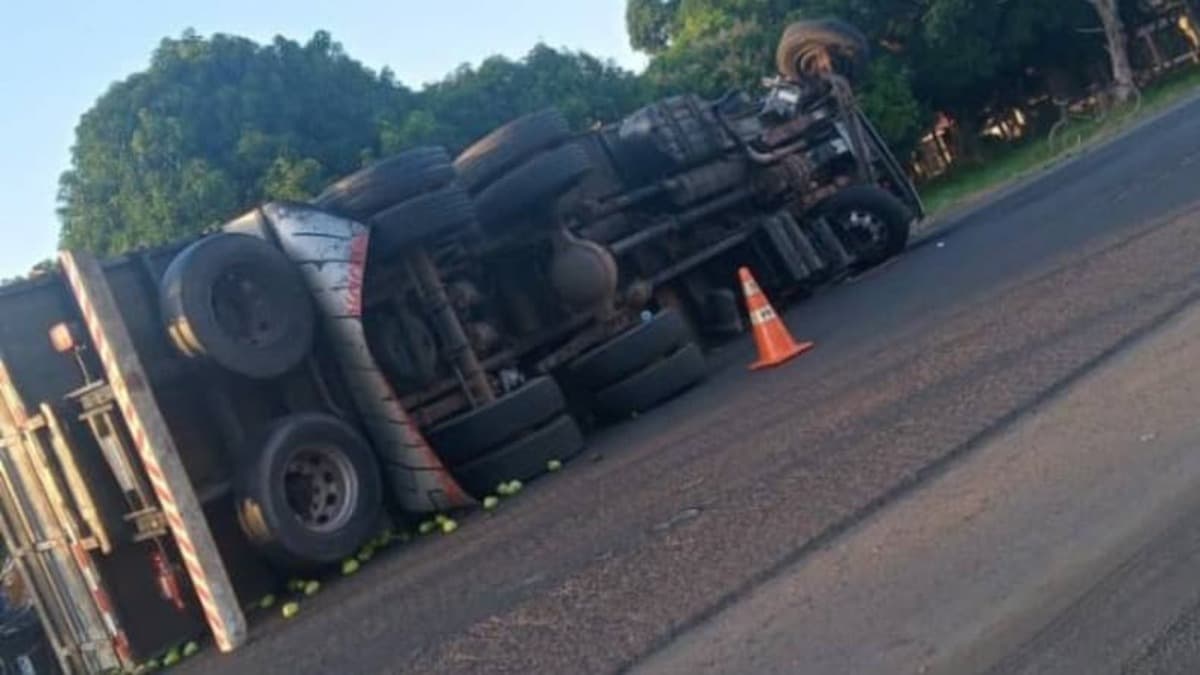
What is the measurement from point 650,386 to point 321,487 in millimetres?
2849

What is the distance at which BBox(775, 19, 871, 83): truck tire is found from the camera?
16828mm

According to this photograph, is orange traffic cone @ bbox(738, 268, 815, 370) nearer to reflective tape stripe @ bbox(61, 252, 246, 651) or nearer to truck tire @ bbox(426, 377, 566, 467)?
truck tire @ bbox(426, 377, 566, 467)

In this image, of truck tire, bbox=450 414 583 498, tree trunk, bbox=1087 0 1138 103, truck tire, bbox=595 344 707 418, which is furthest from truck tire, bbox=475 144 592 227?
tree trunk, bbox=1087 0 1138 103

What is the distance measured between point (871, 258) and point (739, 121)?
2.17 meters

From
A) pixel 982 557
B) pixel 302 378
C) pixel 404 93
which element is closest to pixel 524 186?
pixel 302 378

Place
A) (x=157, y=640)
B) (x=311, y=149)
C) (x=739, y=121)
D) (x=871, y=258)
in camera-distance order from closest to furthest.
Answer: (x=157, y=640) < (x=739, y=121) < (x=871, y=258) < (x=311, y=149)

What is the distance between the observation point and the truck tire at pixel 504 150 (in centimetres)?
1086

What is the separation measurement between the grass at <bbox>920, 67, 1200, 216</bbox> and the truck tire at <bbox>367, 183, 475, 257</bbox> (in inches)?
564

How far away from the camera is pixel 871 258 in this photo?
51.4 ft

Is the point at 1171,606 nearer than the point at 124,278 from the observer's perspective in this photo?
Yes

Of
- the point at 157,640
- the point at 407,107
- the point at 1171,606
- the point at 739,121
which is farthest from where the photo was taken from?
the point at 407,107

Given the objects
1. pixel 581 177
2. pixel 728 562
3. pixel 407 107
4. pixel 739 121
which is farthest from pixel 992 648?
pixel 407 107

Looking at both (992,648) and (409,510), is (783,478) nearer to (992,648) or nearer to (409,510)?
(992,648)

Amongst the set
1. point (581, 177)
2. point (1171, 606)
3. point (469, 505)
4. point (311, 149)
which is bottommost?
point (1171, 606)
